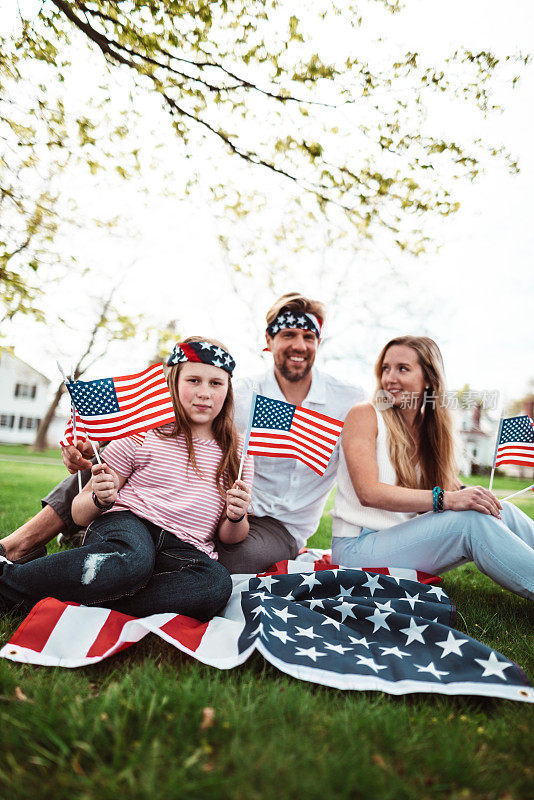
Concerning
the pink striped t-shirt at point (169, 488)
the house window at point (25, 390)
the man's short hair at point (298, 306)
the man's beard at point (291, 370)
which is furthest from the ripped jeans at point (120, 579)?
the house window at point (25, 390)

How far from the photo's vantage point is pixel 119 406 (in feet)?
11.5

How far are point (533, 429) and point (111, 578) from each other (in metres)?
3.23

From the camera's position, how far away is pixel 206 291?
75.5 feet

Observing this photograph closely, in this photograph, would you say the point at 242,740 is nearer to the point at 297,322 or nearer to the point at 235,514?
the point at 235,514

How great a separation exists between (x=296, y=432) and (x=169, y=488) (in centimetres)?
98

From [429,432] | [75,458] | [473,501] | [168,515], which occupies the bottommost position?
[168,515]

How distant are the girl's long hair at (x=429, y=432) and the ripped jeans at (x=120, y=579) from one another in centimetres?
163

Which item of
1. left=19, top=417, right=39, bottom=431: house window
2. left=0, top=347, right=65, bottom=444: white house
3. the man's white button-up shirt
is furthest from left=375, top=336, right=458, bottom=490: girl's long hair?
left=19, top=417, right=39, bottom=431: house window

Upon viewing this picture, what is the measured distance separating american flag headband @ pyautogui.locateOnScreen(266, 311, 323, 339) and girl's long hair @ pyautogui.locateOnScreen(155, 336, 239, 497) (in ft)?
2.60

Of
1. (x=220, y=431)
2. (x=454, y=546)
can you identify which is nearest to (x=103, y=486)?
(x=220, y=431)

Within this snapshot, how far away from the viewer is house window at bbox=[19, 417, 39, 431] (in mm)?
45375

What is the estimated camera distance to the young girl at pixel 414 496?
3527mm

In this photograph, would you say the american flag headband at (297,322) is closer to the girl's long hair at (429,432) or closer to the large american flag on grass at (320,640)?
the girl's long hair at (429,432)

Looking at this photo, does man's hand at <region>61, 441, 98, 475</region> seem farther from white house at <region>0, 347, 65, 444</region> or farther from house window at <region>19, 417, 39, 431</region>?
house window at <region>19, 417, 39, 431</region>
